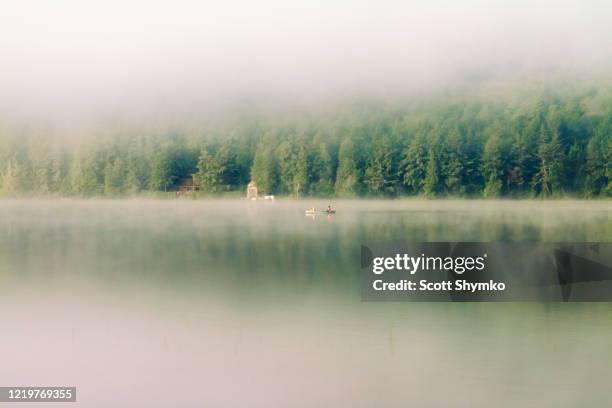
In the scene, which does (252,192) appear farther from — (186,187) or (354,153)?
(354,153)

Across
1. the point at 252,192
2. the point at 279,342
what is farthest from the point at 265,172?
the point at 279,342

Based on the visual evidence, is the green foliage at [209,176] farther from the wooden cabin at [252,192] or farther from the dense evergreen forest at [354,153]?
the wooden cabin at [252,192]

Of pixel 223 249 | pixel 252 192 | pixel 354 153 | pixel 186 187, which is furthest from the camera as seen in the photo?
pixel 186 187

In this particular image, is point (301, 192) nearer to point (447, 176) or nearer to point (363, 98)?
point (447, 176)

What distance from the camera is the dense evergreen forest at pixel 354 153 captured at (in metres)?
73.1

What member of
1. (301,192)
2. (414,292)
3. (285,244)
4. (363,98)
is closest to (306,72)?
(363,98)

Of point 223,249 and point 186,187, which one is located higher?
point 186,187
